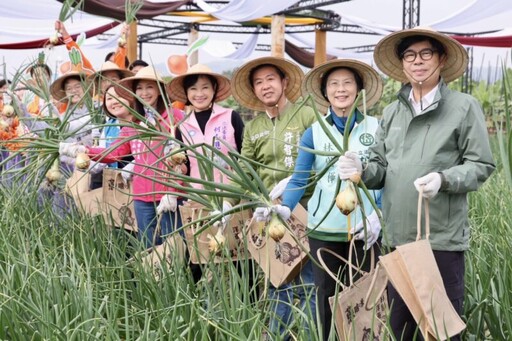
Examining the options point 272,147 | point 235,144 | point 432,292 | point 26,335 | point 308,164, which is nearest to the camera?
point 432,292

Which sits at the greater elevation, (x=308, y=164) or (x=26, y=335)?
(x=308, y=164)

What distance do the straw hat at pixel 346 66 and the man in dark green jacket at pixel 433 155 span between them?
0.29 metres

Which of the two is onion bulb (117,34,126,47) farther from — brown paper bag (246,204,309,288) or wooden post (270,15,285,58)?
wooden post (270,15,285,58)

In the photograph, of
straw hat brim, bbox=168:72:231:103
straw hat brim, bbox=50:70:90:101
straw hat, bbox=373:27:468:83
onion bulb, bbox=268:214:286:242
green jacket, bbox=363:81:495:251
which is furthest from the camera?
straw hat brim, bbox=50:70:90:101

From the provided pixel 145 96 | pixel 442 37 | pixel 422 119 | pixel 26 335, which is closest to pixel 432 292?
pixel 422 119

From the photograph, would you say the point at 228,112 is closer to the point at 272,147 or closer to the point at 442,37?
the point at 272,147

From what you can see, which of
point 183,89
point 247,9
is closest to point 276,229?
point 183,89

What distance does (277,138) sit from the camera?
2.65m

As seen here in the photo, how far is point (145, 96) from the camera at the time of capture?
3.10 metres

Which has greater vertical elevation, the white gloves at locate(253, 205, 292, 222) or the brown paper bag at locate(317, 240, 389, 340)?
the white gloves at locate(253, 205, 292, 222)

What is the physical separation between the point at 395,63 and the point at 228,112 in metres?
0.95

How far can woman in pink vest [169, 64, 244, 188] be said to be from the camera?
2904mm

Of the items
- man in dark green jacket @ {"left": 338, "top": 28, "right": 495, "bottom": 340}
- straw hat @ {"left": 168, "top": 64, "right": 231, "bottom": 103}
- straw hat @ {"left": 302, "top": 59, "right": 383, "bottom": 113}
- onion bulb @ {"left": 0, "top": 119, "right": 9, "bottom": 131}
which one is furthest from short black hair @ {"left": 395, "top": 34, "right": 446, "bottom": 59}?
onion bulb @ {"left": 0, "top": 119, "right": 9, "bottom": 131}

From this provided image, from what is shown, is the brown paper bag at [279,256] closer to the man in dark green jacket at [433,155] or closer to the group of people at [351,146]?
the group of people at [351,146]
